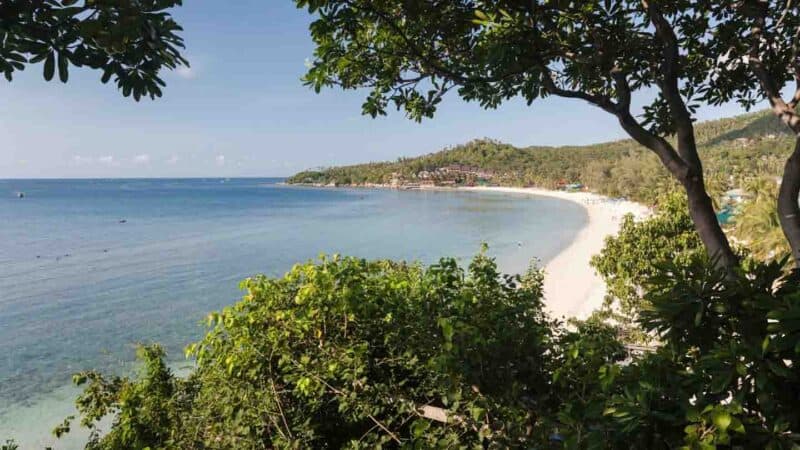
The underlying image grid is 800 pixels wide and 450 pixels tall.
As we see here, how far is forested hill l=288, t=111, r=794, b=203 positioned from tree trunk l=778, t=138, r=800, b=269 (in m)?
36.1

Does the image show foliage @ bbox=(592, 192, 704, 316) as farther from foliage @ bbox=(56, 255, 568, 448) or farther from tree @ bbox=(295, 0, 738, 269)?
foliage @ bbox=(56, 255, 568, 448)

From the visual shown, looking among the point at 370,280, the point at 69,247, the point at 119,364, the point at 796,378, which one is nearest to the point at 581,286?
the point at 119,364

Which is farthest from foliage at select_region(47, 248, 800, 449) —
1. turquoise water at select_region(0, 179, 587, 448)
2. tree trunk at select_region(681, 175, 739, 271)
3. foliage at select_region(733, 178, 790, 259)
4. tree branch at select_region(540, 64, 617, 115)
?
foliage at select_region(733, 178, 790, 259)

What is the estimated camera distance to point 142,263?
93.0 ft

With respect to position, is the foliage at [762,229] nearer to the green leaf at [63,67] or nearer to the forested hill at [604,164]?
the green leaf at [63,67]

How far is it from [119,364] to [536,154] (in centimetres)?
16510

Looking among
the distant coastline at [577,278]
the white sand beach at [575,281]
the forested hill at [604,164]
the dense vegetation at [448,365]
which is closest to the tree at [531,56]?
the dense vegetation at [448,365]

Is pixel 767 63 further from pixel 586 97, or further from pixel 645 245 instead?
pixel 645 245

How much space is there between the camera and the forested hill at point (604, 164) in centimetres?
7144

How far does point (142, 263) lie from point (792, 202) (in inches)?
1248

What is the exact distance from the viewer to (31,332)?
16.3 m

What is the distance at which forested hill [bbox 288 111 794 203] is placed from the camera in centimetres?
7144

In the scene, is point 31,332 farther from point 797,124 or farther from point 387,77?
point 797,124

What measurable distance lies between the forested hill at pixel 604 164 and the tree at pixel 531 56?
117 feet
